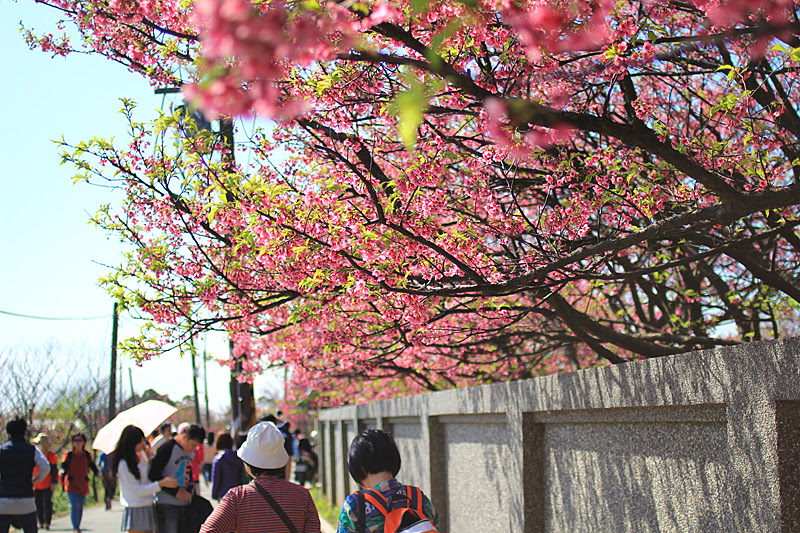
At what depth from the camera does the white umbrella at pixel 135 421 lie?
9.99 meters

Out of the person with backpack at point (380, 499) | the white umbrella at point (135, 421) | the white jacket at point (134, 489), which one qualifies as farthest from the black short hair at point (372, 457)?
the white umbrella at point (135, 421)

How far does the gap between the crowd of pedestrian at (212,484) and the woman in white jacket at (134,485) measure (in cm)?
1

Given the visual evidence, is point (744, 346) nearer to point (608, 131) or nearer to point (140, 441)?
point (608, 131)

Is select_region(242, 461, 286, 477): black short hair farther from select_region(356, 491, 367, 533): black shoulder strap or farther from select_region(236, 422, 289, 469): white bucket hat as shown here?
select_region(356, 491, 367, 533): black shoulder strap

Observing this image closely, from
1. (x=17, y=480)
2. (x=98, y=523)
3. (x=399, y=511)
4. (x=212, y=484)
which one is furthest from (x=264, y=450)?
(x=98, y=523)

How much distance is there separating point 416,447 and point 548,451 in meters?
4.62

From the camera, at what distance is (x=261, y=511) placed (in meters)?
4.24

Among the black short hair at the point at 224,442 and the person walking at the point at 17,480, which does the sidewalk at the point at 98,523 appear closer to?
the black short hair at the point at 224,442

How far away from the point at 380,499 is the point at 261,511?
1107mm

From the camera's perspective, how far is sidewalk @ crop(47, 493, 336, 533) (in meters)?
15.3

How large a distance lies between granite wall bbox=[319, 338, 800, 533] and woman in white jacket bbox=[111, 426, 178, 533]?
10.7ft

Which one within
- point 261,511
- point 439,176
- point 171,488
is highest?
point 439,176

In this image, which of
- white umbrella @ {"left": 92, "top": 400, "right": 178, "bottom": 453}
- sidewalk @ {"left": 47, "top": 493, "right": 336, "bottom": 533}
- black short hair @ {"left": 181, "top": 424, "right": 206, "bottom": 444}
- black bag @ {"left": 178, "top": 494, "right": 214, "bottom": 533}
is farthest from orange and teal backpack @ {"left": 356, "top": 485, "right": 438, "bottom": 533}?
sidewalk @ {"left": 47, "top": 493, "right": 336, "bottom": 533}

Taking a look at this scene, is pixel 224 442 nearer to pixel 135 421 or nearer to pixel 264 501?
pixel 135 421
